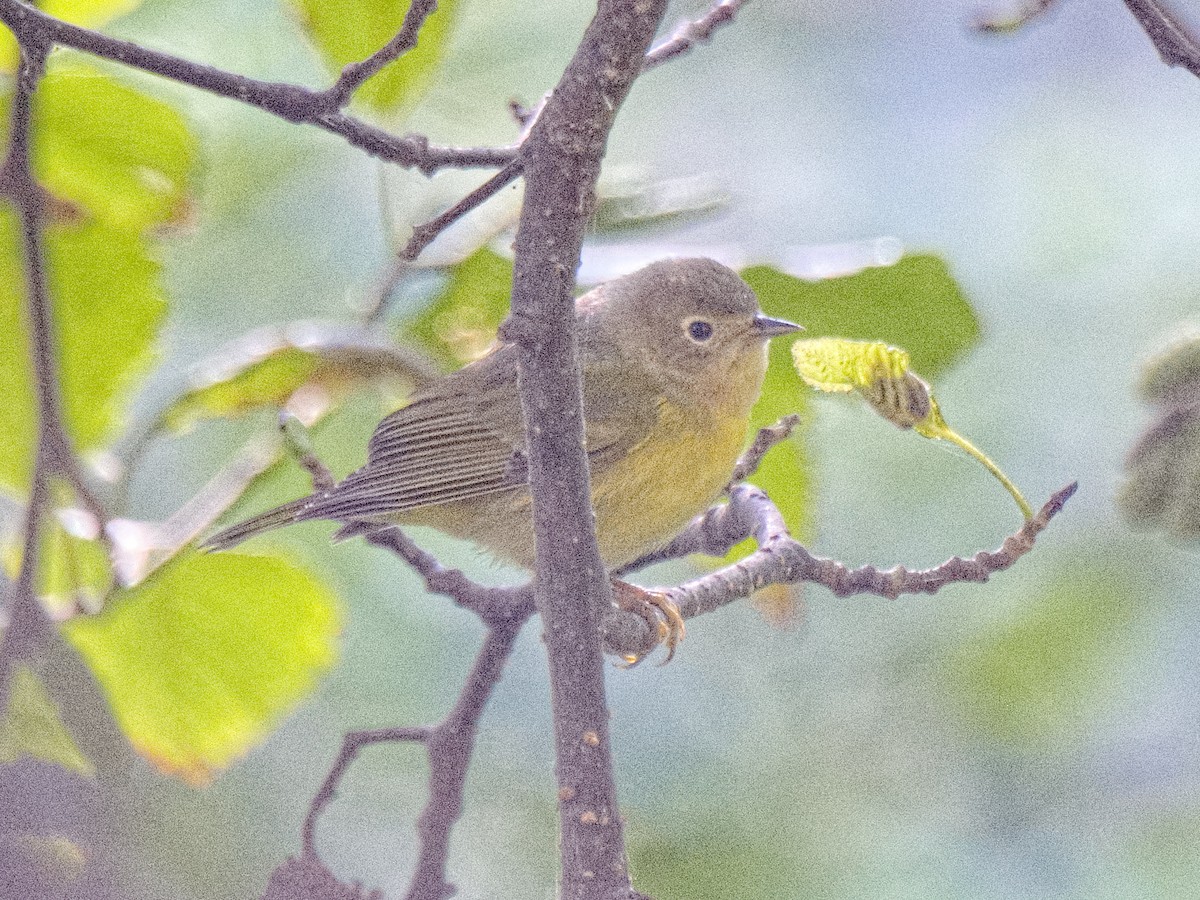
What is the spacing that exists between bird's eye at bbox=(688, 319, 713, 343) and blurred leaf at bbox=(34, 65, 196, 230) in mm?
1544

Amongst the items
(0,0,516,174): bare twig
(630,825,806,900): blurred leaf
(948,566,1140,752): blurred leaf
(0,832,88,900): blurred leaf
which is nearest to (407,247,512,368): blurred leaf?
(0,0,516,174): bare twig

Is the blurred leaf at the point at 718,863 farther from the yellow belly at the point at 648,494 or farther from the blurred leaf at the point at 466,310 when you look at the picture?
the blurred leaf at the point at 466,310

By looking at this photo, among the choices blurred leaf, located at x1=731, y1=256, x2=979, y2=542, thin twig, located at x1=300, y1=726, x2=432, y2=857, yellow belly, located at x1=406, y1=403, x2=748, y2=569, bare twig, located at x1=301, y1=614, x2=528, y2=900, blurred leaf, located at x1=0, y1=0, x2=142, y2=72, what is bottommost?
yellow belly, located at x1=406, y1=403, x2=748, y2=569

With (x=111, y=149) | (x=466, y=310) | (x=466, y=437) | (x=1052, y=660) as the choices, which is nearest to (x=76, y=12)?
(x=111, y=149)

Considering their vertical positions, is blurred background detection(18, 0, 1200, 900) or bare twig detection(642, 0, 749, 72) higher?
bare twig detection(642, 0, 749, 72)

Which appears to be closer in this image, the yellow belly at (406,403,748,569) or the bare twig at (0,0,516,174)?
the bare twig at (0,0,516,174)

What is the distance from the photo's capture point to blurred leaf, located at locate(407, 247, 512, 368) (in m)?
2.80

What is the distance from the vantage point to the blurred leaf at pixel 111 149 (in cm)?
259

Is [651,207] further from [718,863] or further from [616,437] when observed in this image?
[718,863]

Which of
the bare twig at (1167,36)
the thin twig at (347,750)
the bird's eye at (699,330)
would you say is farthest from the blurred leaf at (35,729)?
the bird's eye at (699,330)

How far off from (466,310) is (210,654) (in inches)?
33.1

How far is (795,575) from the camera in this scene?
2666 mm

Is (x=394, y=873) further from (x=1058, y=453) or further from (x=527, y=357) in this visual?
(x=527, y=357)

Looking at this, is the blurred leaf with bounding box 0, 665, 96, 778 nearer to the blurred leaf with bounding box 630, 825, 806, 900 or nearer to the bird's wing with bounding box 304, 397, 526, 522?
the bird's wing with bounding box 304, 397, 526, 522
